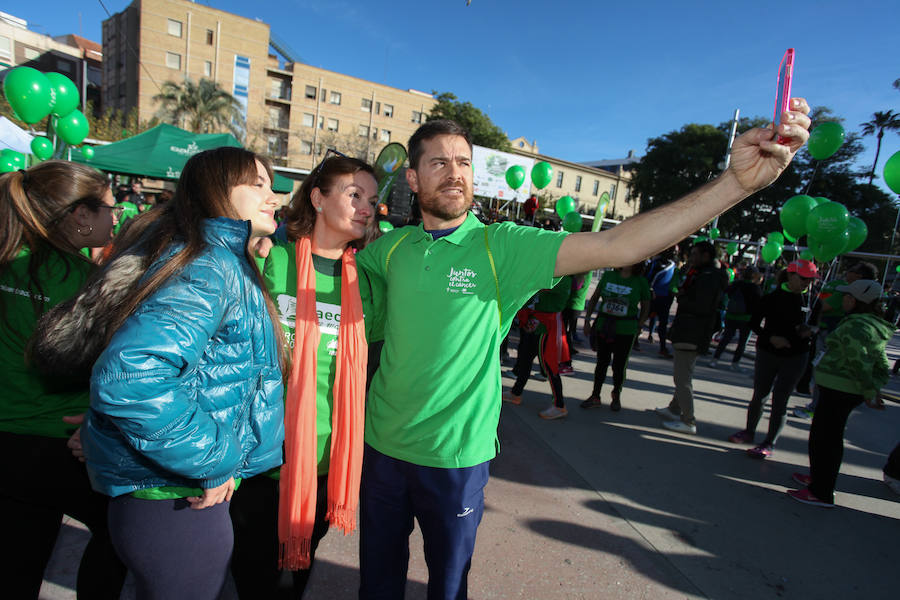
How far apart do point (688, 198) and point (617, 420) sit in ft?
13.4

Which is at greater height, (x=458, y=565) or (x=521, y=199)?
(x=521, y=199)

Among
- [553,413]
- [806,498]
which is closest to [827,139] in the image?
[806,498]

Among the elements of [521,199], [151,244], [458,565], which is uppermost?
[521,199]

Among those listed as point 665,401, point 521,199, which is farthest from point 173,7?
point 665,401

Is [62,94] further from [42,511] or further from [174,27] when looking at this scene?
[174,27]

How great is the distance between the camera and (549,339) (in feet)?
15.6

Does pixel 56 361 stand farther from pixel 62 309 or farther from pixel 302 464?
pixel 302 464

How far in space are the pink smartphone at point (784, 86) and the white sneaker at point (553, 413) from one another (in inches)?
152

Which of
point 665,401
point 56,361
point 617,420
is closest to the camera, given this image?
point 56,361

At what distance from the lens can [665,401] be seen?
18.5ft

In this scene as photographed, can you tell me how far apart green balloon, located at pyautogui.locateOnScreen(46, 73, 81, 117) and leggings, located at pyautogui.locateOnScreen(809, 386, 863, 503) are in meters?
9.74

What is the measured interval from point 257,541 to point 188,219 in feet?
3.82

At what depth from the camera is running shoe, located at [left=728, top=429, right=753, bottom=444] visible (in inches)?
177

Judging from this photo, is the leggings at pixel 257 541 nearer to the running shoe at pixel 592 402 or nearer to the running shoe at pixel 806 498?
the running shoe at pixel 806 498
